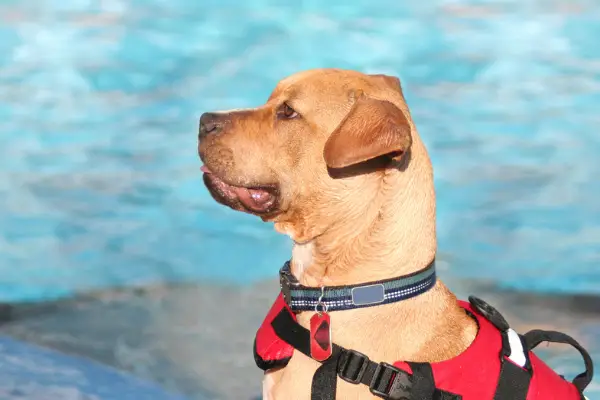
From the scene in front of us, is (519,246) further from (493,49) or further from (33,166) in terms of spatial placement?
(33,166)

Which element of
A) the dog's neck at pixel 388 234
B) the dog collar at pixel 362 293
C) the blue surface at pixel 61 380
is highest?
the dog's neck at pixel 388 234

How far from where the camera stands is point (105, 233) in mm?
6664

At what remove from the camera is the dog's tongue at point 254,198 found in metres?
3.11

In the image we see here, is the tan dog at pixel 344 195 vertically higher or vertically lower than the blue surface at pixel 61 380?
higher

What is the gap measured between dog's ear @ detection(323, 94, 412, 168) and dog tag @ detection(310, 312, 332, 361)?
0.53 m

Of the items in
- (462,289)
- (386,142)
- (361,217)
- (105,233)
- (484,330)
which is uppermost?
(386,142)

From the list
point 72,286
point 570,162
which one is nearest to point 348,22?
point 570,162

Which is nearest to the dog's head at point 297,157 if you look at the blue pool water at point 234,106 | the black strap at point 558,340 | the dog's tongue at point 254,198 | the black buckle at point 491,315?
the dog's tongue at point 254,198

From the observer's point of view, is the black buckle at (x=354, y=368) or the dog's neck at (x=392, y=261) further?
the dog's neck at (x=392, y=261)

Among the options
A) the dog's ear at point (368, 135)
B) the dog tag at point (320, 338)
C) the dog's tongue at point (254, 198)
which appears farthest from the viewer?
the dog's tongue at point (254, 198)

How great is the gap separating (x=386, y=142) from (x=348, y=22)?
4.38m

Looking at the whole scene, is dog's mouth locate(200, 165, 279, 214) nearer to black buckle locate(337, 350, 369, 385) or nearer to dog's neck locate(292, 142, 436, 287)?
dog's neck locate(292, 142, 436, 287)

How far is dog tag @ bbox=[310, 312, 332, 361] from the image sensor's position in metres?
2.89

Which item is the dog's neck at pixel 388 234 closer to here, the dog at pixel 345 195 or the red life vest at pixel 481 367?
the dog at pixel 345 195
